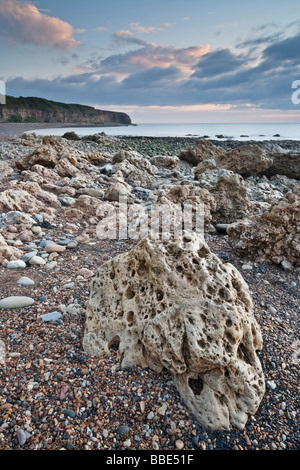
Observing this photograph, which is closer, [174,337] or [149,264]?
[174,337]

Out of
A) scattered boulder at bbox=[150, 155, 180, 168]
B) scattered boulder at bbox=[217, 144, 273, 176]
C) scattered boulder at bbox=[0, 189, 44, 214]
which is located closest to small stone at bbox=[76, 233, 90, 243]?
scattered boulder at bbox=[0, 189, 44, 214]

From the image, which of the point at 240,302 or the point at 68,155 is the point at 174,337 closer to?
the point at 240,302

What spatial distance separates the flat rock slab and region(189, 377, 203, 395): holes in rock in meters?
1.86

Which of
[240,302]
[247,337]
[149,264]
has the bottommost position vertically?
[247,337]

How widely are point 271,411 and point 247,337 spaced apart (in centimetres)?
57

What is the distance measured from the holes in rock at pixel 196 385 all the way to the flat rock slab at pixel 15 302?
1858mm

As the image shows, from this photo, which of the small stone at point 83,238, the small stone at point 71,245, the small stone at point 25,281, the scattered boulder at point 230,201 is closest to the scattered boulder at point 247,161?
the scattered boulder at point 230,201

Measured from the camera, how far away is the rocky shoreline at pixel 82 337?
2.12m

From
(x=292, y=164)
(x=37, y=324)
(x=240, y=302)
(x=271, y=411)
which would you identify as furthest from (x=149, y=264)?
(x=292, y=164)

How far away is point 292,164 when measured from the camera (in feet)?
40.2

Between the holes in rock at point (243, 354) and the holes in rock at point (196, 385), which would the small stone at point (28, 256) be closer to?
the holes in rock at point (196, 385)

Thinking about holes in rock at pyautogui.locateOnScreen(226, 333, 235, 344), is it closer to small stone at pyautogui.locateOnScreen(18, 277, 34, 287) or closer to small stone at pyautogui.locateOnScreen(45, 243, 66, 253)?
small stone at pyautogui.locateOnScreen(18, 277, 34, 287)

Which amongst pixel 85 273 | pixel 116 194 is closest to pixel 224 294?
pixel 85 273
